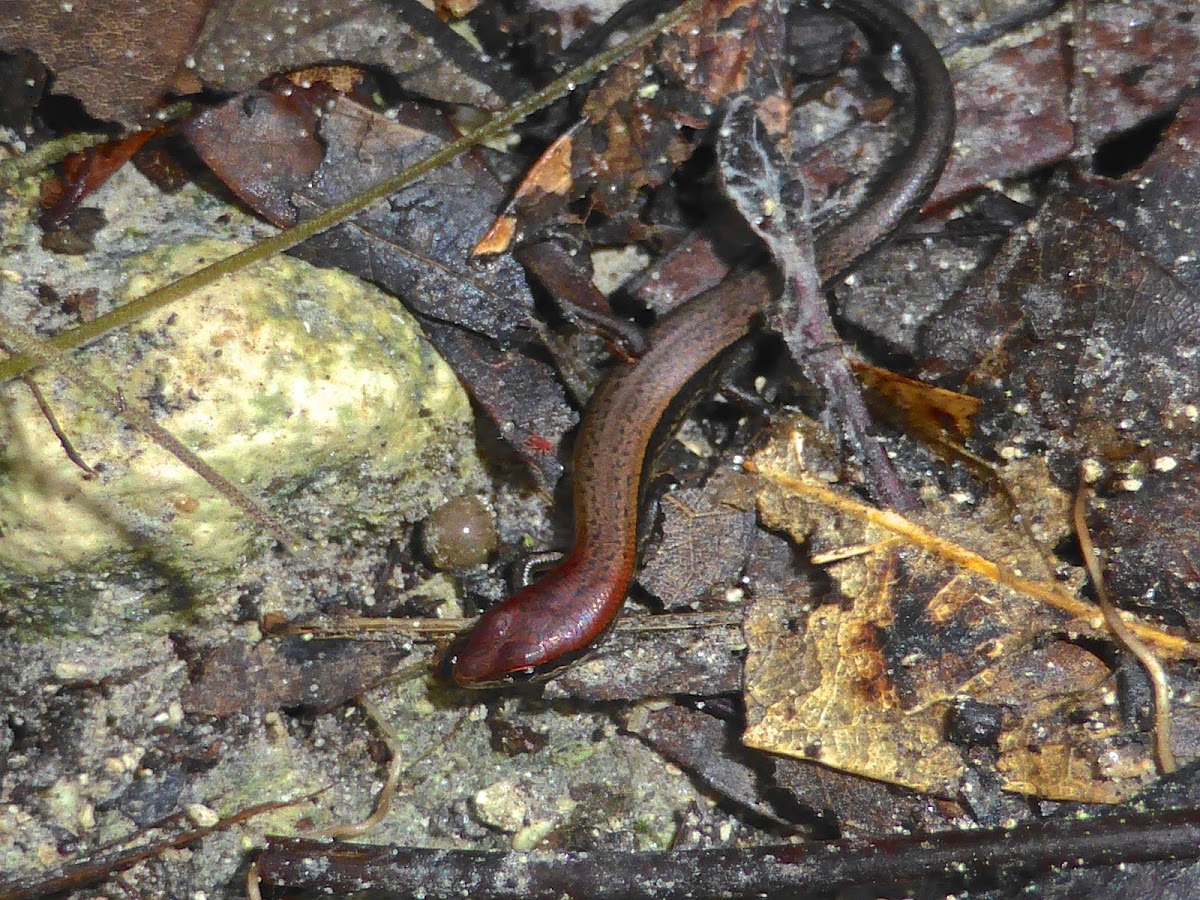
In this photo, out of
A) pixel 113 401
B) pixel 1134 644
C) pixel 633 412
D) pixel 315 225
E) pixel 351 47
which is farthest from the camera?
pixel 633 412

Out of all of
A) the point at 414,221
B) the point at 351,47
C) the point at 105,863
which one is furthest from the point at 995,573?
the point at 105,863

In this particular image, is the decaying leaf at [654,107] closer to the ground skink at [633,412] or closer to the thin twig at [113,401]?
the ground skink at [633,412]

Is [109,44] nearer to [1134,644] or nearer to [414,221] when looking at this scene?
[414,221]

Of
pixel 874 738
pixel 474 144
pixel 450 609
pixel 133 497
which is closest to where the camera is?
pixel 133 497

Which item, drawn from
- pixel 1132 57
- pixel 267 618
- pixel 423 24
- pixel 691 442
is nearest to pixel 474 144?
pixel 423 24

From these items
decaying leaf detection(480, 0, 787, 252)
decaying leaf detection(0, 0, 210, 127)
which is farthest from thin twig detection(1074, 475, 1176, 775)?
decaying leaf detection(0, 0, 210, 127)

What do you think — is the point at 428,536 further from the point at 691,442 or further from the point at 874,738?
the point at 874,738

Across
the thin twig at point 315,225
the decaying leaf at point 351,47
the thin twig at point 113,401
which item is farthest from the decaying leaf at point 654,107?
the thin twig at point 113,401
